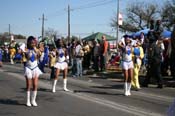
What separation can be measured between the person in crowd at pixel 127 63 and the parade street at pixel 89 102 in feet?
1.18

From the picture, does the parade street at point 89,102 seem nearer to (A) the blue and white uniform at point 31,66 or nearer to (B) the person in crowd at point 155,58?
(B) the person in crowd at point 155,58

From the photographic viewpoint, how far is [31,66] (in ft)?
38.5

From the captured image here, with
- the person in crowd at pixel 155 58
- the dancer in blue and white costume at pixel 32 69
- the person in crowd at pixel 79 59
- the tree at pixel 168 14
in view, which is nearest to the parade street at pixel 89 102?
the dancer in blue and white costume at pixel 32 69

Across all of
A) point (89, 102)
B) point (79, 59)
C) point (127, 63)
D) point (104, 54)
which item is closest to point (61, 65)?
point (127, 63)

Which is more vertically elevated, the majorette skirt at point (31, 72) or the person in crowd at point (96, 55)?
the person in crowd at point (96, 55)

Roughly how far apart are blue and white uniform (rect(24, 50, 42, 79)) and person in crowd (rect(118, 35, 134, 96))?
3.21m

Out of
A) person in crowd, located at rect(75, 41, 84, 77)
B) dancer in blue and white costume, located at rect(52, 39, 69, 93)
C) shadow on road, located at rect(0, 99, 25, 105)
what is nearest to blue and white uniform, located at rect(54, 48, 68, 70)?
dancer in blue and white costume, located at rect(52, 39, 69, 93)

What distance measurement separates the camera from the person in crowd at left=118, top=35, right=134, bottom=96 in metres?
13.8

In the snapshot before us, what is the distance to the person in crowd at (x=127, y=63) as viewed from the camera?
45.3 feet

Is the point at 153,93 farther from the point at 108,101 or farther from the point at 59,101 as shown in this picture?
the point at 59,101

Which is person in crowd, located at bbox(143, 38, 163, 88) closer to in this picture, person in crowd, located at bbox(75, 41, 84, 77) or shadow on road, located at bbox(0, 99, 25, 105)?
shadow on road, located at bbox(0, 99, 25, 105)

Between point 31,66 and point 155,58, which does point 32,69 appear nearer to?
point 31,66

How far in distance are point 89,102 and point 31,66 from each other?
1912 mm

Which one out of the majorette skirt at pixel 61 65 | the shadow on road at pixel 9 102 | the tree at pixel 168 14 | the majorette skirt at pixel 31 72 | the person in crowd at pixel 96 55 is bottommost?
the shadow on road at pixel 9 102
